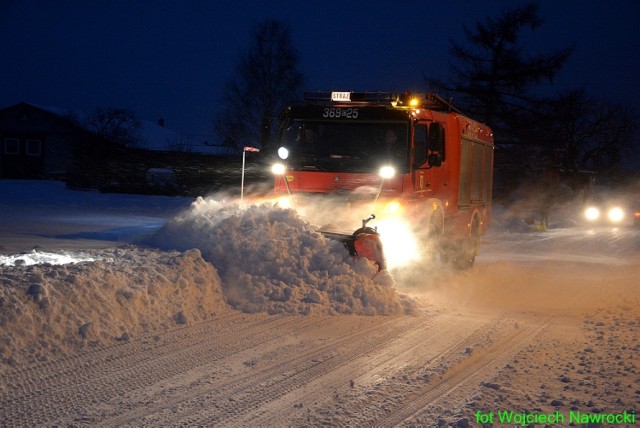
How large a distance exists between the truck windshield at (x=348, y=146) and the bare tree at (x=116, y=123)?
5018cm

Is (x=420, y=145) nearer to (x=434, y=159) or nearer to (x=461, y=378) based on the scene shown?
(x=434, y=159)

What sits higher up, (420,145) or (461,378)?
(420,145)

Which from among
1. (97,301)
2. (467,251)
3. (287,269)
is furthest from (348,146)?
(97,301)

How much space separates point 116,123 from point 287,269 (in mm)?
55424

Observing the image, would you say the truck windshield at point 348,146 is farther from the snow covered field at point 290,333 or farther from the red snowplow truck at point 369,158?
the snow covered field at point 290,333

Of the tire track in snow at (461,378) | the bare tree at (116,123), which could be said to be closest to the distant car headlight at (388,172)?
the tire track in snow at (461,378)

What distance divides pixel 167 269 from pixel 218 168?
1209 inches

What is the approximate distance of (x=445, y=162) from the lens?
42.3 feet

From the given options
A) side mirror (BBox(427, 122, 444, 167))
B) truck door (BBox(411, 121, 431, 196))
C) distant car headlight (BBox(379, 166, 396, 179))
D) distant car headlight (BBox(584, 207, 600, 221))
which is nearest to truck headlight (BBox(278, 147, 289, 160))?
distant car headlight (BBox(379, 166, 396, 179))

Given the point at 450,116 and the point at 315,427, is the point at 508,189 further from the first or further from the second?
the point at 315,427

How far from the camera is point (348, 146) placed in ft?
37.7

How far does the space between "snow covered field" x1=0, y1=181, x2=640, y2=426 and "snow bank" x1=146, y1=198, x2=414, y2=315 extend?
25 mm

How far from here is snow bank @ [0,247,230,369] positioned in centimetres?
667

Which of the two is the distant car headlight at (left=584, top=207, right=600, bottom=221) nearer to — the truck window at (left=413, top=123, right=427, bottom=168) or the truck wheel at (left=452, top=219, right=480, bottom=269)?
the truck wheel at (left=452, top=219, right=480, bottom=269)
